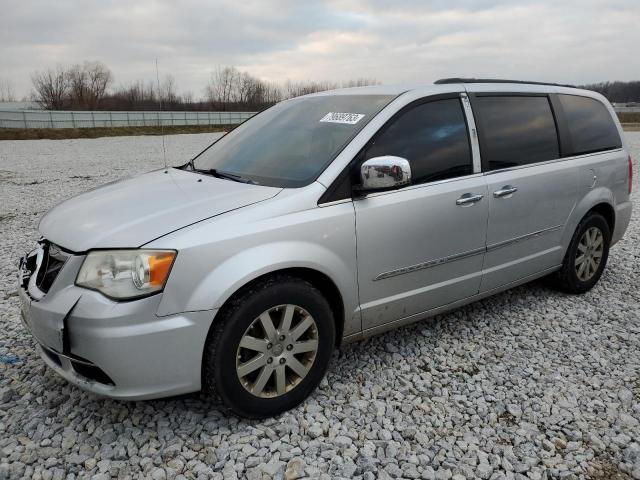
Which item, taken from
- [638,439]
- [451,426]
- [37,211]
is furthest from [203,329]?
[37,211]

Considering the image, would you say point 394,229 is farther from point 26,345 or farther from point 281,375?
point 26,345

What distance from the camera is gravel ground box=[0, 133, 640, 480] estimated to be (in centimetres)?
241

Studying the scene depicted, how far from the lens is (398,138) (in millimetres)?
3084

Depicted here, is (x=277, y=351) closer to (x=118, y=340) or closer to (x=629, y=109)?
(x=118, y=340)

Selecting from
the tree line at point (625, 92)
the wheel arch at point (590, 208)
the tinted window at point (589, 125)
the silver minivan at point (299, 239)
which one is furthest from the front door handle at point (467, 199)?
the tree line at point (625, 92)

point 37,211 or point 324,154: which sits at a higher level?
point 324,154

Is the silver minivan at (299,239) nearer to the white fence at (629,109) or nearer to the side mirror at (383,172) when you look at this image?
the side mirror at (383,172)

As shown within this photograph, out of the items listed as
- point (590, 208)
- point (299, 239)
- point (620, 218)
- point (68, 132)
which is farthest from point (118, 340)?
point (68, 132)

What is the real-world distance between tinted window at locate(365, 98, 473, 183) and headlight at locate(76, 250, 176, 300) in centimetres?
131

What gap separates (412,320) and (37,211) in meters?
7.30

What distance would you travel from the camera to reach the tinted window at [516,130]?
3.56 meters

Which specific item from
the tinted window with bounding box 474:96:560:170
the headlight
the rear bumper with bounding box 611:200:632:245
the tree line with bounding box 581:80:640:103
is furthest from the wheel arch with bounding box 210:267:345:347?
the tree line with bounding box 581:80:640:103

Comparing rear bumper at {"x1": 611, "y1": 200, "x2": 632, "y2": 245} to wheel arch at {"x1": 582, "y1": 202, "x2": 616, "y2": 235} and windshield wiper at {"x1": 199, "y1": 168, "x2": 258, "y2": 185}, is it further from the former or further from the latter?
windshield wiper at {"x1": 199, "y1": 168, "x2": 258, "y2": 185}

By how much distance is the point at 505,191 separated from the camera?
3.53 meters
